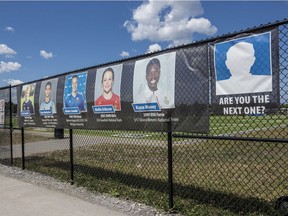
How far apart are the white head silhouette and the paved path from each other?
2678 millimetres

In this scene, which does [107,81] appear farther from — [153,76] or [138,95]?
[153,76]

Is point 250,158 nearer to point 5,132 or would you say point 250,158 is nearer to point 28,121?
point 28,121

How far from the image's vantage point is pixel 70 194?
20.2ft

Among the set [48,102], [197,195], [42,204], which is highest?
[48,102]

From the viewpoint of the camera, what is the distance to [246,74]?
3.82 m

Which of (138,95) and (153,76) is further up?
(153,76)

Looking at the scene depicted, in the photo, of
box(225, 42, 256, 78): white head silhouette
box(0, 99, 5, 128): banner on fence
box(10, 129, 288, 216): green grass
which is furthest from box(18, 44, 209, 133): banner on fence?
box(0, 99, 5, 128): banner on fence

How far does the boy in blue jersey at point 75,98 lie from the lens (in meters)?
6.63

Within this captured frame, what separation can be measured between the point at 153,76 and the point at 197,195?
2169 millimetres

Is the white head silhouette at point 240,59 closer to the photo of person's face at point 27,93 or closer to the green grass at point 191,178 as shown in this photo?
the green grass at point 191,178

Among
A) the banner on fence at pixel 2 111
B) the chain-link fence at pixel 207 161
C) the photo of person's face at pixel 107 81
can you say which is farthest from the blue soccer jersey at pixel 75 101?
the banner on fence at pixel 2 111

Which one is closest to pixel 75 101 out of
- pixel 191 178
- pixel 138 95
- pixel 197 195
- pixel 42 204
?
pixel 138 95

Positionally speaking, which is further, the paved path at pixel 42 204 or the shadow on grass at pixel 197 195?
the paved path at pixel 42 204

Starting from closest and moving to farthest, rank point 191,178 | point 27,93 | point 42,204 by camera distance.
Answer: point 42,204 → point 191,178 → point 27,93
